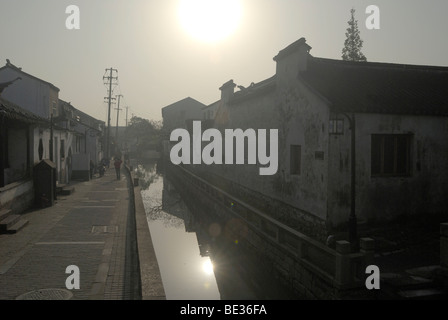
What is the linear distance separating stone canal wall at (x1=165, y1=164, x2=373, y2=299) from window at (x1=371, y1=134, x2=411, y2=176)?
4.06 m

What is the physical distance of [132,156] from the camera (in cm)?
9075

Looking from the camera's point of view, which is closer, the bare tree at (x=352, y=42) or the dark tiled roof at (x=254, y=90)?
the dark tiled roof at (x=254, y=90)

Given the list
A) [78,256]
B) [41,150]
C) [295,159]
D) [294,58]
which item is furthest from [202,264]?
[41,150]

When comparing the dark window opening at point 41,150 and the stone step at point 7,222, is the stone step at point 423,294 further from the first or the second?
the dark window opening at point 41,150

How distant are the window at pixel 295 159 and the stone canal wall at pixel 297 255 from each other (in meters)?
2.43

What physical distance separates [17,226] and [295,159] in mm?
10076

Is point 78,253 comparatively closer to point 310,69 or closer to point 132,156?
point 310,69

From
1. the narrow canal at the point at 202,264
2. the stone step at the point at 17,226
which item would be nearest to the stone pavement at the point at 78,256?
the stone step at the point at 17,226

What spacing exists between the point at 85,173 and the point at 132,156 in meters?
62.5

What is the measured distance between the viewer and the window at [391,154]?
1159cm

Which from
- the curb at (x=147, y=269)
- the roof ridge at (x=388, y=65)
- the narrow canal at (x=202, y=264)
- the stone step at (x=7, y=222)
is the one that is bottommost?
the narrow canal at (x=202, y=264)

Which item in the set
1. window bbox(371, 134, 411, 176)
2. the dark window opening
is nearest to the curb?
window bbox(371, 134, 411, 176)

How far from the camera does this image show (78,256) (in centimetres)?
944

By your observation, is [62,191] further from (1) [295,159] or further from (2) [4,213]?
(1) [295,159]
